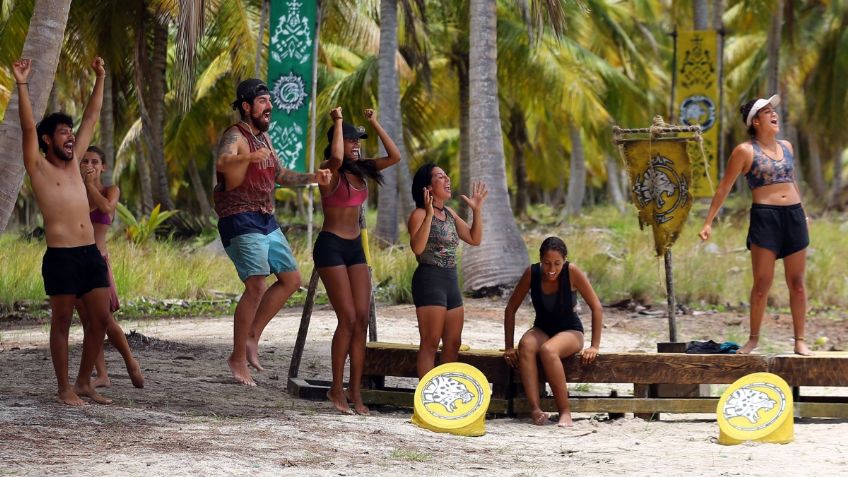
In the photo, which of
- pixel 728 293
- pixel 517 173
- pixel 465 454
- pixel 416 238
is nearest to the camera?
pixel 465 454

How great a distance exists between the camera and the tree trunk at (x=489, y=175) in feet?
49.6

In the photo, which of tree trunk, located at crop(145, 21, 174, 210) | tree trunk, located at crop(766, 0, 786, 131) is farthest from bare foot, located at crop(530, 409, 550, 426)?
tree trunk, located at crop(766, 0, 786, 131)

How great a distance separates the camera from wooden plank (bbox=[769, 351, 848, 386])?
7.75 m

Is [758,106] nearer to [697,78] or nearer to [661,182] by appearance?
[661,182]

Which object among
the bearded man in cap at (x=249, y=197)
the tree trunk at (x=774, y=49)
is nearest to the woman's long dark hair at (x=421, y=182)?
the bearded man in cap at (x=249, y=197)

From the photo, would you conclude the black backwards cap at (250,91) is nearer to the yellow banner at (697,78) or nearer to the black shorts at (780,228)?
the black shorts at (780,228)

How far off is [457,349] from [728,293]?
28.0ft

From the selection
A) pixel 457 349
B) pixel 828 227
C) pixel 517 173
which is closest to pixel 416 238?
pixel 457 349

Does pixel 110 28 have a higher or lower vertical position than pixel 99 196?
higher

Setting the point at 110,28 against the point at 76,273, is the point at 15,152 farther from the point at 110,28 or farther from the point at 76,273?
the point at 110,28

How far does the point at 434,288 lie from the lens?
777 centimetres

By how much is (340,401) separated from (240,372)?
0.97 meters

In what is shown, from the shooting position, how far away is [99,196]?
7809 millimetres

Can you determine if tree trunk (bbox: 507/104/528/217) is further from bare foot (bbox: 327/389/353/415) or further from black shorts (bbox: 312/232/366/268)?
bare foot (bbox: 327/389/353/415)
